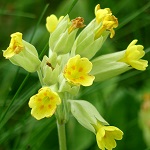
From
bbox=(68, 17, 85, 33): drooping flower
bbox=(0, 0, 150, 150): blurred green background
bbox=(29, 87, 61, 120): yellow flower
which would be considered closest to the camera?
bbox=(29, 87, 61, 120): yellow flower

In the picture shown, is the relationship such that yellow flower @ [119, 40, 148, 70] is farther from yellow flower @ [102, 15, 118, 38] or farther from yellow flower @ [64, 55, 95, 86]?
yellow flower @ [64, 55, 95, 86]

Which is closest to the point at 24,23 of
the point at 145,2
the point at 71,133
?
the point at 145,2

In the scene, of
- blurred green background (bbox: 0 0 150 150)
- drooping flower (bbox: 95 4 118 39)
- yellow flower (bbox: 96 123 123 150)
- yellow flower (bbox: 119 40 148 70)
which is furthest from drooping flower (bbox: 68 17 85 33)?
blurred green background (bbox: 0 0 150 150)

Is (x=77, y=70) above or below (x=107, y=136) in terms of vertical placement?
above

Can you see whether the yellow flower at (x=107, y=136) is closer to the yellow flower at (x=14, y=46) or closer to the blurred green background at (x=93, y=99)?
the yellow flower at (x=14, y=46)

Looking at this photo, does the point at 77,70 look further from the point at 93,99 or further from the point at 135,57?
the point at 93,99

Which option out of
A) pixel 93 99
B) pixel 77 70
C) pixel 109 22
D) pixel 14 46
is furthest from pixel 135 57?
pixel 93 99

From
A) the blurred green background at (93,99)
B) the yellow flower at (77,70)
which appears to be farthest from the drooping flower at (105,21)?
the blurred green background at (93,99)

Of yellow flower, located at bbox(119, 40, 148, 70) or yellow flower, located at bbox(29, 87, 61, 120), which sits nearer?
yellow flower, located at bbox(29, 87, 61, 120)
